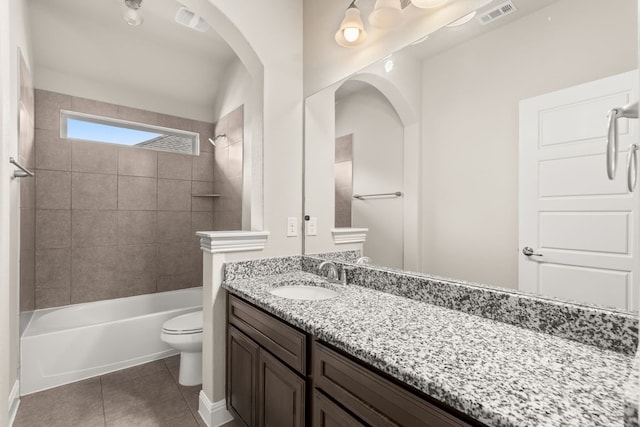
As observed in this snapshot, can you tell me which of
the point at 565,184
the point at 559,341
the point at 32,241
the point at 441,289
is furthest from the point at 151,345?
the point at 565,184

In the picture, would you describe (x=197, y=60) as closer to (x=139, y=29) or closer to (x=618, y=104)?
(x=139, y=29)

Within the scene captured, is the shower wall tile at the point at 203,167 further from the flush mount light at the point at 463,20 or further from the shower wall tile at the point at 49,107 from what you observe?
the flush mount light at the point at 463,20

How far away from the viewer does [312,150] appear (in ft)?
6.79

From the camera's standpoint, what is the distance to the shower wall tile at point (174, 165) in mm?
3389

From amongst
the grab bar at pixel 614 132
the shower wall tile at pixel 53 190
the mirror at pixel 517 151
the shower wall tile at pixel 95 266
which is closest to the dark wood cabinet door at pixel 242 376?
the mirror at pixel 517 151

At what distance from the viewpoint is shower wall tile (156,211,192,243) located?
3.38 metres

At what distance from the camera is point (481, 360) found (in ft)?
2.64

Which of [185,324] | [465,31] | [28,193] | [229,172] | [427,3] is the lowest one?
[185,324]

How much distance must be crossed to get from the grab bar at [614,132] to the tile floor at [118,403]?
209 cm

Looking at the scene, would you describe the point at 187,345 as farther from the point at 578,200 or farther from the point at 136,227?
the point at 578,200

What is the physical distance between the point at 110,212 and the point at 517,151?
11.3 feet

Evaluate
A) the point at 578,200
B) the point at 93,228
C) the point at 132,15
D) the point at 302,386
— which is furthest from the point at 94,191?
the point at 578,200

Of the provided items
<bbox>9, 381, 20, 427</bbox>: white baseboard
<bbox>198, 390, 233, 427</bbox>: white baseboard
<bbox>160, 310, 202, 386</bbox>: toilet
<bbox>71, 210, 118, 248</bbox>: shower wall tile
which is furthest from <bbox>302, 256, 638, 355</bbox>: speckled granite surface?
<bbox>71, 210, 118, 248</bbox>: shower wall tile

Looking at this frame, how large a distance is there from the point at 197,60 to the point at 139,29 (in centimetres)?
59
